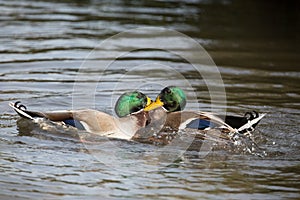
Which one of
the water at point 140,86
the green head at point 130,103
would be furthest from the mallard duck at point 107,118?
the water at point 140,86

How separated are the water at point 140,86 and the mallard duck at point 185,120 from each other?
25 centimetres

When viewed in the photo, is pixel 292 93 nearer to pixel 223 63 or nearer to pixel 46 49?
pixel 223 63

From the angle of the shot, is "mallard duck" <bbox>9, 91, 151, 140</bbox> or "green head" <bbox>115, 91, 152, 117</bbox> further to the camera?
"green head" <bbox>115, 91, 152, 117</bbox>

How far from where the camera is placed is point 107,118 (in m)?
6.91

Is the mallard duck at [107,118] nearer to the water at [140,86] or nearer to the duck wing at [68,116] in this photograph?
the duck wing at [68,116]

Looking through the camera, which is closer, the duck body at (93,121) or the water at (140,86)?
the water at (140,86)

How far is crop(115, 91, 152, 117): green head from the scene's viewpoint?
7168 millimetres

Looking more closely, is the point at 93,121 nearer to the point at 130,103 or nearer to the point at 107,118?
the point at 107,118

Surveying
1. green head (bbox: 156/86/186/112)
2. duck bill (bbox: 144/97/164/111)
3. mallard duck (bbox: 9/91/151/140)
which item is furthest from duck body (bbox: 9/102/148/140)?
green head (bbox: 156/86/186/112)

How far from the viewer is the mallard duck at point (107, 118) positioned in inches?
271

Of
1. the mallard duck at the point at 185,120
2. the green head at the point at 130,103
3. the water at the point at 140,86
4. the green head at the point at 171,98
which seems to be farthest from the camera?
the green head at the point at 171,98

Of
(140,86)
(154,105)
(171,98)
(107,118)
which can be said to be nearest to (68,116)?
(107,118)

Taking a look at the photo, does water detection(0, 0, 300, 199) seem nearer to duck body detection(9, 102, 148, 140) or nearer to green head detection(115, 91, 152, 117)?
duck body detection(9, 102, 148, 140)

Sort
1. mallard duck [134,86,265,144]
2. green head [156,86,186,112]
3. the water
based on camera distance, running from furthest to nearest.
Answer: green head [156,86,186,112] < mallard duck [134,86,265,144] < the water
